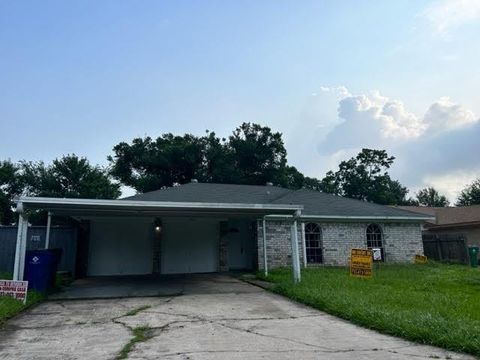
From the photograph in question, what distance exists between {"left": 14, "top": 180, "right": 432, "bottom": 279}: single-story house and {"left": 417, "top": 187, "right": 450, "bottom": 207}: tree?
40.0 metres

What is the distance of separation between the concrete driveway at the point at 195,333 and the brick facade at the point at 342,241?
21.0 feet

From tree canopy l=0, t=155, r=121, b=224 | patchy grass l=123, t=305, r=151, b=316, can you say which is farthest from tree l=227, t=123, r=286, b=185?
patchy grass l=123, t=305, r=151, b=316

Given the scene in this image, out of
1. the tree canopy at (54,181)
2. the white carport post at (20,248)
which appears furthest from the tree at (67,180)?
the white carport post at (20,248)

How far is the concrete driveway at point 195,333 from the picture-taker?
4.68 m

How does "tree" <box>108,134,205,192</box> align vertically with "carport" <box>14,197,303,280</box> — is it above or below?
above

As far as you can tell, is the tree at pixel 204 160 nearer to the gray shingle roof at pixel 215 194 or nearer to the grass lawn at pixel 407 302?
the gray shingle roof at pixel 215 194

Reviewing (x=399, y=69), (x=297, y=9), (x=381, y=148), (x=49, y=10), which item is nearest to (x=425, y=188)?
(x=381, y=148)

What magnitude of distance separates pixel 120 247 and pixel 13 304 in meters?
7.64

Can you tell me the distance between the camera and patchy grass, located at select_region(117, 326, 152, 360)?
15.3ft

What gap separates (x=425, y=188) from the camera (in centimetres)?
5506

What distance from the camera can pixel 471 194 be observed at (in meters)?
41.7

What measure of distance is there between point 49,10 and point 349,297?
10.7 meters

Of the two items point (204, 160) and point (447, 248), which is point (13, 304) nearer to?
point (447, 248)

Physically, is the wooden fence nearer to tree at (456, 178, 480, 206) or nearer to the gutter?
the gutter
